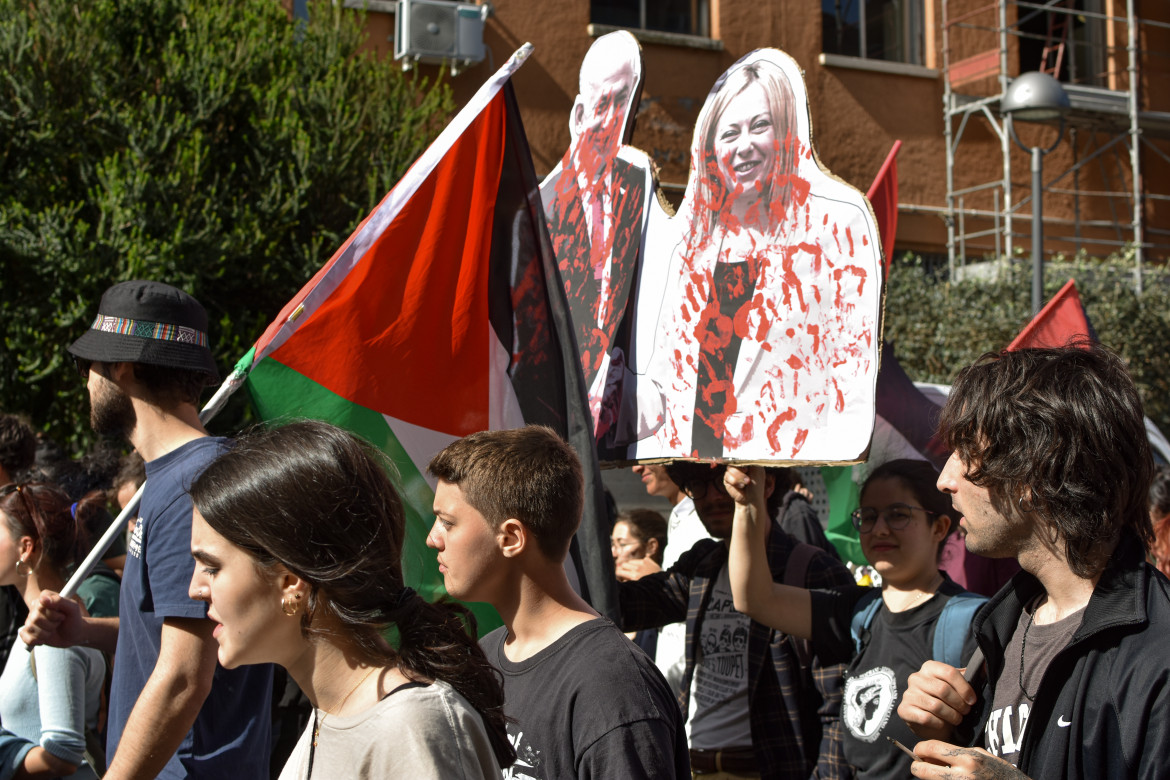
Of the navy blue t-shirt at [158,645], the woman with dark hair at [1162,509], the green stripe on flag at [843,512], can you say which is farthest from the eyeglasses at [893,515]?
the green stripe on flag at [843,512]

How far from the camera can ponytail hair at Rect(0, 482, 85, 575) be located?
344 centimetres

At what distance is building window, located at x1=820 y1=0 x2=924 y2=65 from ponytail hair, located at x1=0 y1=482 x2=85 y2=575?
12038 millimetres

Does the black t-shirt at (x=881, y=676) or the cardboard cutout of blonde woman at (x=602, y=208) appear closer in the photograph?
the black t-shirt at (x=881, y=676)

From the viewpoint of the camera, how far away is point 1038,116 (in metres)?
8.57

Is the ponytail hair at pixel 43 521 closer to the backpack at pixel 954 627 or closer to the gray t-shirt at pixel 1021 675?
the backpack at pixel 954 627

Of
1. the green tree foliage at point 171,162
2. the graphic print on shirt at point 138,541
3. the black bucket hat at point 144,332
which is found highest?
the green tree foliage at point 171,162

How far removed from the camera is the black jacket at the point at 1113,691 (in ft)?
5.67

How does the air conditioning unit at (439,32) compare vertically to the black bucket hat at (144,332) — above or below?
above

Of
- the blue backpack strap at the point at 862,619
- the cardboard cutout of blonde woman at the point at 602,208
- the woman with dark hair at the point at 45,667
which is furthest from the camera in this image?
the cardboard cutout of blonde woman at the point at 602,208

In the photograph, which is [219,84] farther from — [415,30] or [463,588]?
[463,588]

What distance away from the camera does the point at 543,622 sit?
233cm

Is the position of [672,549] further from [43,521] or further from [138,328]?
[138,328]

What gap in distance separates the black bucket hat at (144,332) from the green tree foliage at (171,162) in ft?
17.1

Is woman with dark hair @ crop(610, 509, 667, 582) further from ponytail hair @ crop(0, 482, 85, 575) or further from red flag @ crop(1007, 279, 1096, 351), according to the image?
ponytail hair @ crop(0, 482, 85, 575)
